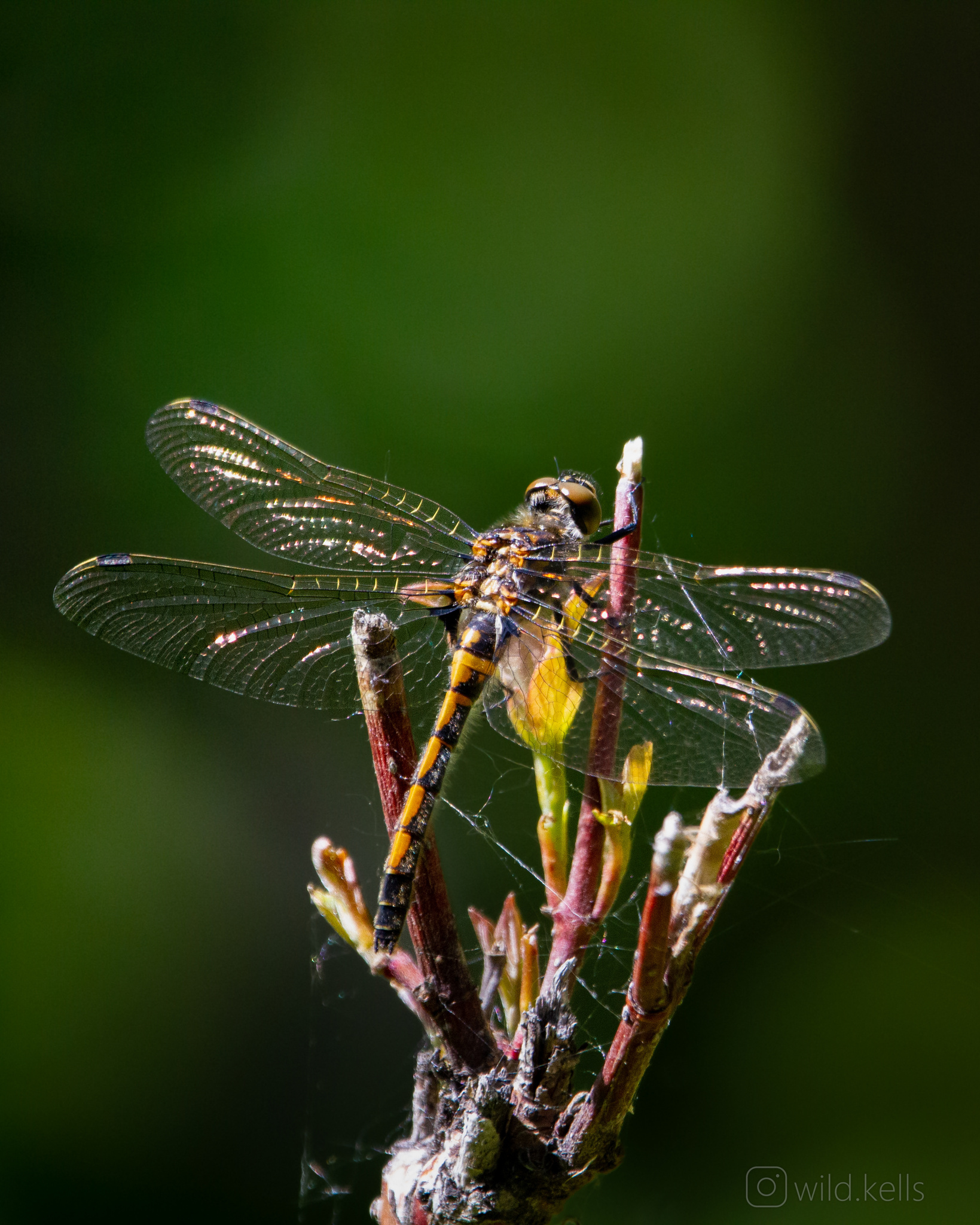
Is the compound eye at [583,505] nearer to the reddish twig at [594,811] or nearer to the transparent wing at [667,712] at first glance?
the transparent wing at [667,712]

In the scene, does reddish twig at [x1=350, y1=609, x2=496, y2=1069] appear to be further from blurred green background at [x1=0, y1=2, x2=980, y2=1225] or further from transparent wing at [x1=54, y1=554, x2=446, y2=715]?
blurred green background at [x1=0, y1=2, x2=980, y2=1225]

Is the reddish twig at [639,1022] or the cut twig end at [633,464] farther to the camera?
the cut twig end at [633,464]

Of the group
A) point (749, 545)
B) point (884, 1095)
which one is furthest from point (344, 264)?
point (884, 1095)

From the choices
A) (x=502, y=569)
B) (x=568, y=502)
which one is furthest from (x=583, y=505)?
(x=502, y=569)

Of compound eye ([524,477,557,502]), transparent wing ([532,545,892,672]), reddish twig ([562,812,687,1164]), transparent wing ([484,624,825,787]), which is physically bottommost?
reddish twig ([562,812,687,1164])

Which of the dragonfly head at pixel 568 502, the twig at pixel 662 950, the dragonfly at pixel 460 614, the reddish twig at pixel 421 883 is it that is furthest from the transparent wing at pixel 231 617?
the twig at pixel 662 950

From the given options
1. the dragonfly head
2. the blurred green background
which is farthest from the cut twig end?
the blurred green background

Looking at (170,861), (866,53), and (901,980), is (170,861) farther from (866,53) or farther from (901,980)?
(866,53)
